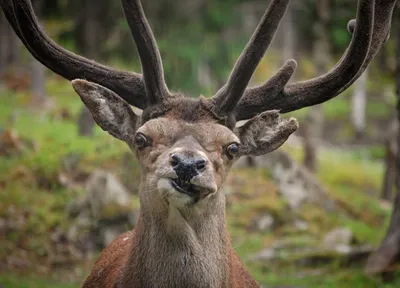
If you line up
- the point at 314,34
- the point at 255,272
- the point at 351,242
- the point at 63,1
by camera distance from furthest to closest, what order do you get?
the point at 314,34 < the point at 63,1 < the point at 351,242 < the point at 255,272

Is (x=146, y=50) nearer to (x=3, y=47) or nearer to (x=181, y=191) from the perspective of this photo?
(x=181, y=191)

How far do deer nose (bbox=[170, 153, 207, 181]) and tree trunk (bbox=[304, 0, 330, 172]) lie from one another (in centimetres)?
1601

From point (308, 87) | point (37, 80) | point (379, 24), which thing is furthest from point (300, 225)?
point (37, 80)

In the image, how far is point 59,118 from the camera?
22.5m

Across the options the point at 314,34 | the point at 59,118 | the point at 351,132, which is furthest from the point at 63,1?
the point at 351,132

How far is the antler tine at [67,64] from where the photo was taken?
655 centimetres

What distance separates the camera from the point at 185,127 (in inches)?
238

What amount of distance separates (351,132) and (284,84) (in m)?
32.3

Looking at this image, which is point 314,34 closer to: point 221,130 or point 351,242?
point 351,242

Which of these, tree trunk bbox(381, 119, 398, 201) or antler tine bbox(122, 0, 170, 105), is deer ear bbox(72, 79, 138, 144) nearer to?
antler tine bbox(122, 0, 170, 105)

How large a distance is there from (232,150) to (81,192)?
351 inches

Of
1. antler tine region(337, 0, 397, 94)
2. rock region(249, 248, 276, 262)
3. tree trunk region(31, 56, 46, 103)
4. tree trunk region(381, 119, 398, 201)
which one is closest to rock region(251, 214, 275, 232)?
rock region(249, 248, 276, 262)

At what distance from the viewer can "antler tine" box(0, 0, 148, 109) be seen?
6.55 meters

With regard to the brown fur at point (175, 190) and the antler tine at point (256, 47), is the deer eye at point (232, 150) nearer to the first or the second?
the brown fur at point (175, 190)
